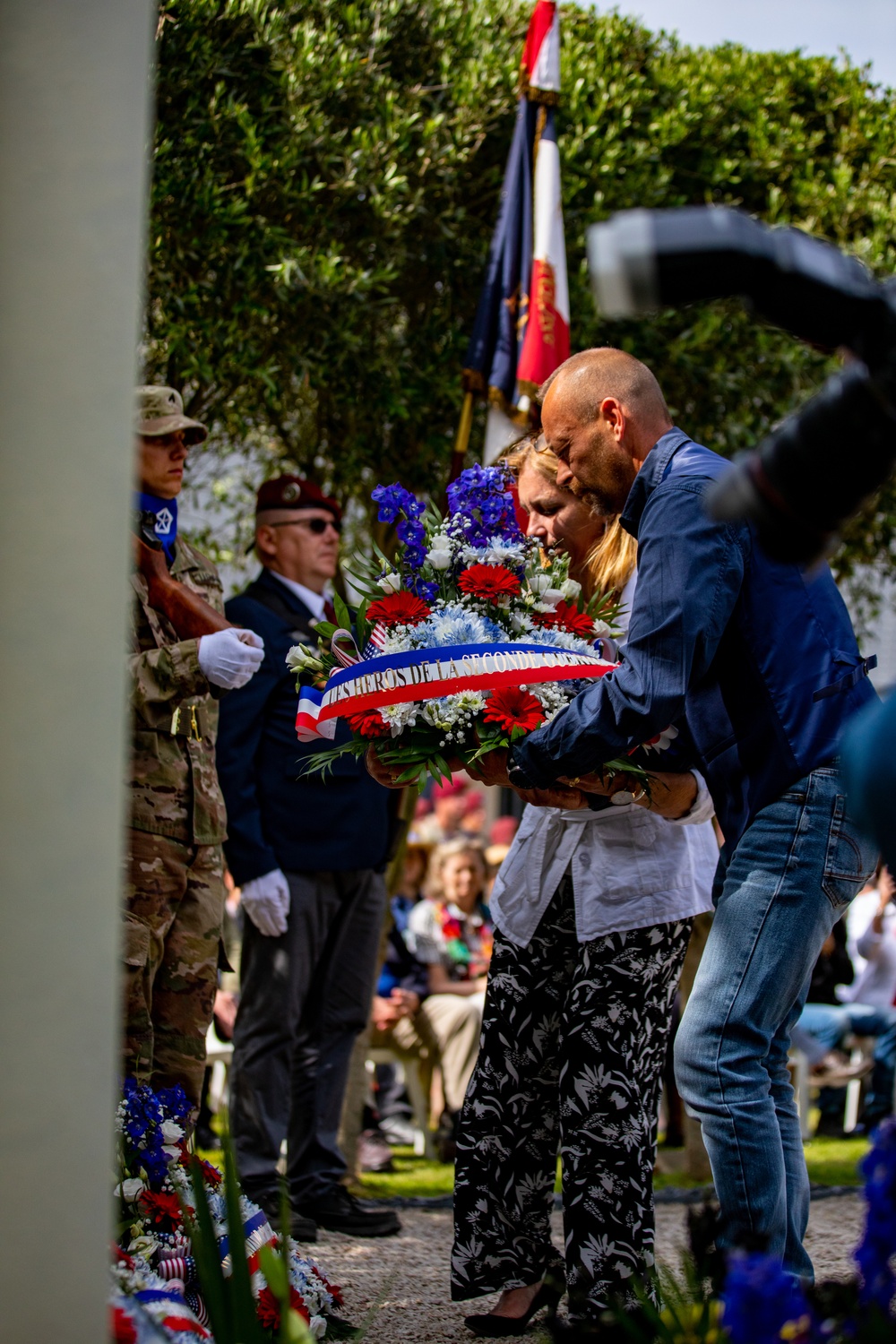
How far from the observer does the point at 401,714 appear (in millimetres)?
3490

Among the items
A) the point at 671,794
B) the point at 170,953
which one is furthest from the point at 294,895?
the point at 671,794

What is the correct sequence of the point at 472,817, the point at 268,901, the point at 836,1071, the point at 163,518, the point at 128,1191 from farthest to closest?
the point at 472,817
the point at 836,1071
the point at 268,901
the point at 163,518
the point at 128,1191

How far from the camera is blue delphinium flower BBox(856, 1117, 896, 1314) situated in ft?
6.26

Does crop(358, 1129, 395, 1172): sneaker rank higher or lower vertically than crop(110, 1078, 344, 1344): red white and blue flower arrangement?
lower

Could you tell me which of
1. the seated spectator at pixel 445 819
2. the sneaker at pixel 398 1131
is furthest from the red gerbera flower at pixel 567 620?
the seated spectator at pixel 445 819

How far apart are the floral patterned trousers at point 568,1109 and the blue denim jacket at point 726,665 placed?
25.5 inches

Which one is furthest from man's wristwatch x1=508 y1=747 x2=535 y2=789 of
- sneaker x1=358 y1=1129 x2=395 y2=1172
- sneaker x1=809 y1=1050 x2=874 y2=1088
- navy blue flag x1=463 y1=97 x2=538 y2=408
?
sneaker x1=809 y1=1050 x2=874 y2=1088

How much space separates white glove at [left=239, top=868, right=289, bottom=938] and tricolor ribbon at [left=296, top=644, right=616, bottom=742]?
1.60 metres

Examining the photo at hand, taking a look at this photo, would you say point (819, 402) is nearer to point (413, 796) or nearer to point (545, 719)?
point (545, 719)

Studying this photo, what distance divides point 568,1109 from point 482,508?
1.59m

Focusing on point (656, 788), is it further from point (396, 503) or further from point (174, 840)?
point (174, 840)

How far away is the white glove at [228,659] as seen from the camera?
4.17m

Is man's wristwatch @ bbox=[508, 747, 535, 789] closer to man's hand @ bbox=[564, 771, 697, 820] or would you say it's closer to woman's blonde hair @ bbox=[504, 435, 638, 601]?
man's hand @ bbox=[564, 771, 697, 820]

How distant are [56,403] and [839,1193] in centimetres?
564
